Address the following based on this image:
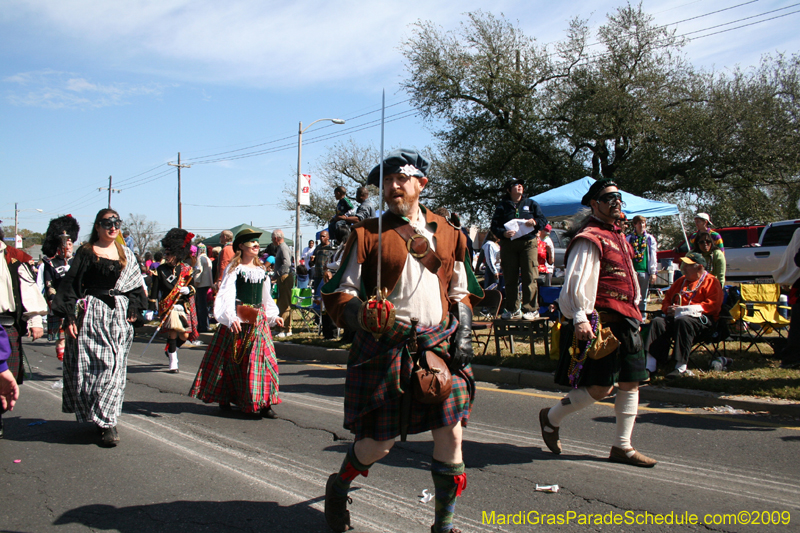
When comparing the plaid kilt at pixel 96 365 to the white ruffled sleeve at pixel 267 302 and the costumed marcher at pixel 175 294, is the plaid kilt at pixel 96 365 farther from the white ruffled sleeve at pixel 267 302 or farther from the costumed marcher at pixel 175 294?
the costumed marcher at pixel 175 294

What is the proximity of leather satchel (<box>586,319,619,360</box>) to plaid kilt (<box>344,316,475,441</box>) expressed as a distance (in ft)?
5.29

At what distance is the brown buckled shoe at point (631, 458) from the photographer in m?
4.39

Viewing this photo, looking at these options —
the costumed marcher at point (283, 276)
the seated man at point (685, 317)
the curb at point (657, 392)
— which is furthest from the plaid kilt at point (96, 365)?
the costumed marcher at point (283, 276)

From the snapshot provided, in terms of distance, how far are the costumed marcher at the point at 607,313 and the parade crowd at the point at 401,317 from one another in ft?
0.03

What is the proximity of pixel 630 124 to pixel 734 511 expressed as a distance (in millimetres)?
21834

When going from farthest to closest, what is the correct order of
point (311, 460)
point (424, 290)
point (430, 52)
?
1. point (430, 52)
2. point (311, 460)
3. point (424, 290)

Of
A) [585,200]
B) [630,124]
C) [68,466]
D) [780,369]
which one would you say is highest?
[630,124]

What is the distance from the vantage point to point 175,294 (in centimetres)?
868

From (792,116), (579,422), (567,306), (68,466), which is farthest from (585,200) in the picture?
(792,116)

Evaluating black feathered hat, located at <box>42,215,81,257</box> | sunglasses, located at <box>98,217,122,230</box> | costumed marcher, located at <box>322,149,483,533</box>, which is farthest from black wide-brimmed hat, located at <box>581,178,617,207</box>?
black feathered hat, located at <box>42,215,81,257</box>

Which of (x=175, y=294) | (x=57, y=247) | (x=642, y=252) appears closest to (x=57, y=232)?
(x=57, y=247)

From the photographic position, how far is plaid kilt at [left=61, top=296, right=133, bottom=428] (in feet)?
17.0

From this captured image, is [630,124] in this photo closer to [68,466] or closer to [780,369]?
[780,369]

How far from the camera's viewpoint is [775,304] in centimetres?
788
